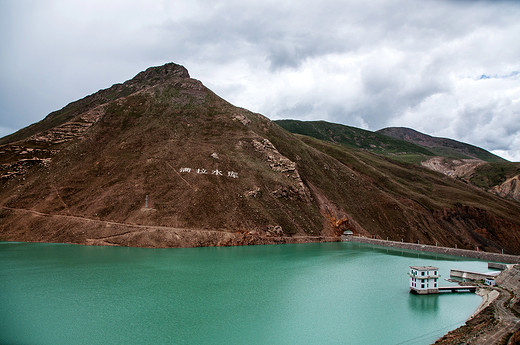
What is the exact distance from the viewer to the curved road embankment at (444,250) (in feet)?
227

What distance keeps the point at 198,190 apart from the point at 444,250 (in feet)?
183

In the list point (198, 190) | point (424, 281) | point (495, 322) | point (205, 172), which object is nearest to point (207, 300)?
point (495, 322)

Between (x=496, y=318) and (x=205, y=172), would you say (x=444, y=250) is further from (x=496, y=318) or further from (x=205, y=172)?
(x=205, y=172)

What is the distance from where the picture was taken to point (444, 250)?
7719cm

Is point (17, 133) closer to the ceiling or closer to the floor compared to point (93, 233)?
closer to the ceiling

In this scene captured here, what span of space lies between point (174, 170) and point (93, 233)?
75.2 ft

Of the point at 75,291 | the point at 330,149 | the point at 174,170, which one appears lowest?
the point at 75,291

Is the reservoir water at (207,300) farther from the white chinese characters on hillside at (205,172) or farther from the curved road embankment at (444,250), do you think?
the white chinese characters on hillside at (205,172)

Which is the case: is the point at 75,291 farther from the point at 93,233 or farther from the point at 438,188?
the point at 438,188

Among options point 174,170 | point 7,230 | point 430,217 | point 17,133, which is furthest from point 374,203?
point 17,133

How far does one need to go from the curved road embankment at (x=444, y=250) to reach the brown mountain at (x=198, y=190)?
14.0 feet

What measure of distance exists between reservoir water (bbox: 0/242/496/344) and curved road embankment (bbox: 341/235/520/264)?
19.6 meters

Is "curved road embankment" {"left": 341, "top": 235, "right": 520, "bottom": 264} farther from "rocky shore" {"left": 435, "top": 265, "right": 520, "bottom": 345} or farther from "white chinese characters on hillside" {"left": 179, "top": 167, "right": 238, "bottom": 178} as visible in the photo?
"white chinese characters on hillside" {"left": 179, "top": 167, "right": 238, "bottom": 178}

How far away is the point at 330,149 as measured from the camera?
13612 centimetres
